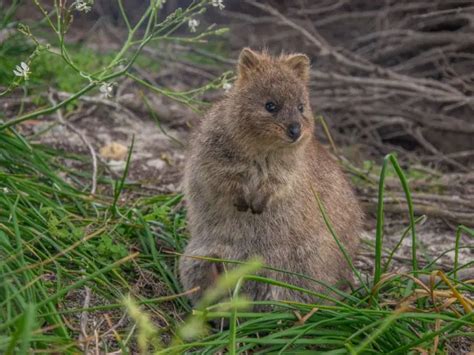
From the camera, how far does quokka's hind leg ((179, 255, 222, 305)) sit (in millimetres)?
4129

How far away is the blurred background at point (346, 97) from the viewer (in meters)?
6.07

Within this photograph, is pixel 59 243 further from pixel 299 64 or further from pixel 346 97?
pixel 346 97

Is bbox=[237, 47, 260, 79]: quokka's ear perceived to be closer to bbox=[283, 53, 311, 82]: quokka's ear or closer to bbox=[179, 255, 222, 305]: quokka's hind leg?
bbox=[283, 53, 311, 82]: quokka's ear

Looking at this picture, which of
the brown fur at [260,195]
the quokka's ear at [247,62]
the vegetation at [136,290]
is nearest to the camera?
the vegetation at [136,290]

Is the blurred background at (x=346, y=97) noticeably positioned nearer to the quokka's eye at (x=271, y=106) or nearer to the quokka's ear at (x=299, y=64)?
the quokka's ear at (x=299, y=64)

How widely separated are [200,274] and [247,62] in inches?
49.3

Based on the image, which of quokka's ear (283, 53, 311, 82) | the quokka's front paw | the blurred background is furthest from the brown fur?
the blurred background

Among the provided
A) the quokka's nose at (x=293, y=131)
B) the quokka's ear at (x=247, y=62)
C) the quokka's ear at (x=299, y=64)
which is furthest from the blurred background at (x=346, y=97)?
the quokka's nose at (x=293, y=131)

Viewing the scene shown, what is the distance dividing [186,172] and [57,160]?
62.8 inches

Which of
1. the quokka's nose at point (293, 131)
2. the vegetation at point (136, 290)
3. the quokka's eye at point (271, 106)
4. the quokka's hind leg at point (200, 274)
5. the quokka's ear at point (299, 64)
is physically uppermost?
the quokka's ear at point (299, 64)

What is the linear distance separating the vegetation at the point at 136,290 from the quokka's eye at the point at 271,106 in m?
0.60

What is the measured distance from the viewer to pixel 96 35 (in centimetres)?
918

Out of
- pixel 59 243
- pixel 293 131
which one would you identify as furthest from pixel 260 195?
pixel 59 243

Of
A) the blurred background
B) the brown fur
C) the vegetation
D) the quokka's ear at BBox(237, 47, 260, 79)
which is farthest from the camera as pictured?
the blurred background
